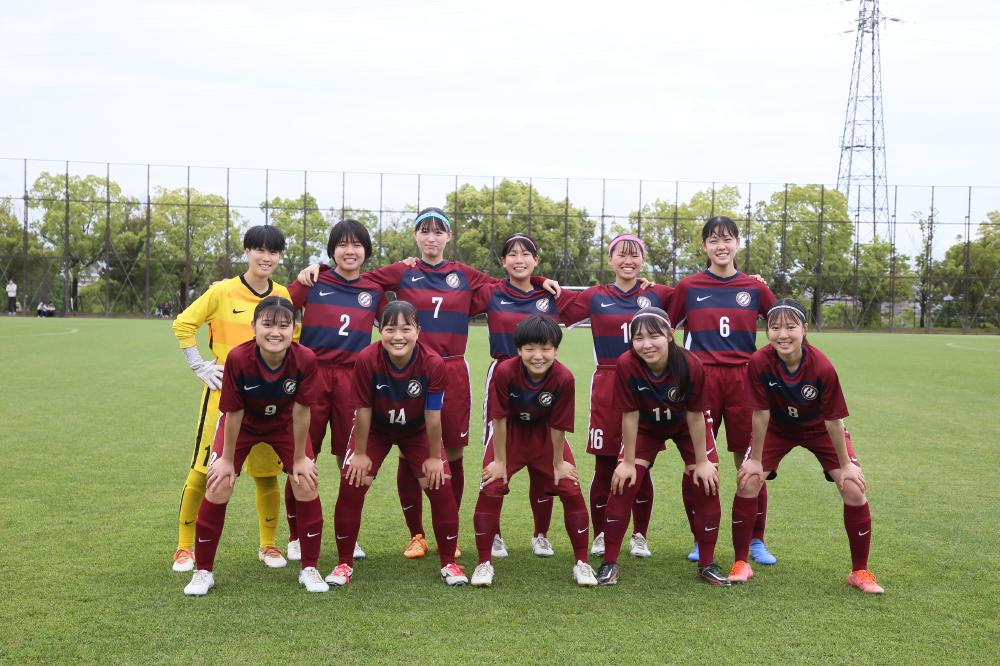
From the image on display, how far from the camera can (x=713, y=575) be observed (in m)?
4.77

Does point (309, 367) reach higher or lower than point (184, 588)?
higher

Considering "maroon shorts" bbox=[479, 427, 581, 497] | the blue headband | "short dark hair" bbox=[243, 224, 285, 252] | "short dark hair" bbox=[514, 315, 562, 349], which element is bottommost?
"maroon shorts" bbox=[479, 427, 581, 497]

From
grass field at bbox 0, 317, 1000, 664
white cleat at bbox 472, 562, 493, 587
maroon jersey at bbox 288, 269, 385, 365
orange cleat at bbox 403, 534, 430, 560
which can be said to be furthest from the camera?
orange cleat at bbox 403, 534, 430, 560

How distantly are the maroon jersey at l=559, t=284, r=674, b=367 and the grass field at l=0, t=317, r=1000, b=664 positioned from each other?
1.28 m

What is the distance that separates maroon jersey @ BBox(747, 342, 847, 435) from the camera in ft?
15.4

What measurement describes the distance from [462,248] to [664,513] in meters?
43.3

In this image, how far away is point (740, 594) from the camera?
4.60m

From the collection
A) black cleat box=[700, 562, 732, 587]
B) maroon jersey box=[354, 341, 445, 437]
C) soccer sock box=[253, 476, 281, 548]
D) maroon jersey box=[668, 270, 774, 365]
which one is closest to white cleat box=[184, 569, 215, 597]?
soccer sock box=[253, 476, 281, 548]

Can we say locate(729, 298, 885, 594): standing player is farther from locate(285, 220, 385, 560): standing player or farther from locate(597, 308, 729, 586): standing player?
locate(285, 220, 385, 560): standing player

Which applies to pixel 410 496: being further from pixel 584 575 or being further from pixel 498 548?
pixel 584 575

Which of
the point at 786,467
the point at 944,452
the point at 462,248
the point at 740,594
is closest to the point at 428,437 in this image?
the point at 740,594

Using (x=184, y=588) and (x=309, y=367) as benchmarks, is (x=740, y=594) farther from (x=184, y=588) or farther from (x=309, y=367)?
(x=184, y=588)

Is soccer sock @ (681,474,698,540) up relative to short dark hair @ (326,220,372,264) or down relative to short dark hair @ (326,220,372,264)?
down

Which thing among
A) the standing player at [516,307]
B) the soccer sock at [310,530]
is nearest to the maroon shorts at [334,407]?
the soccer sock at [310,530]
